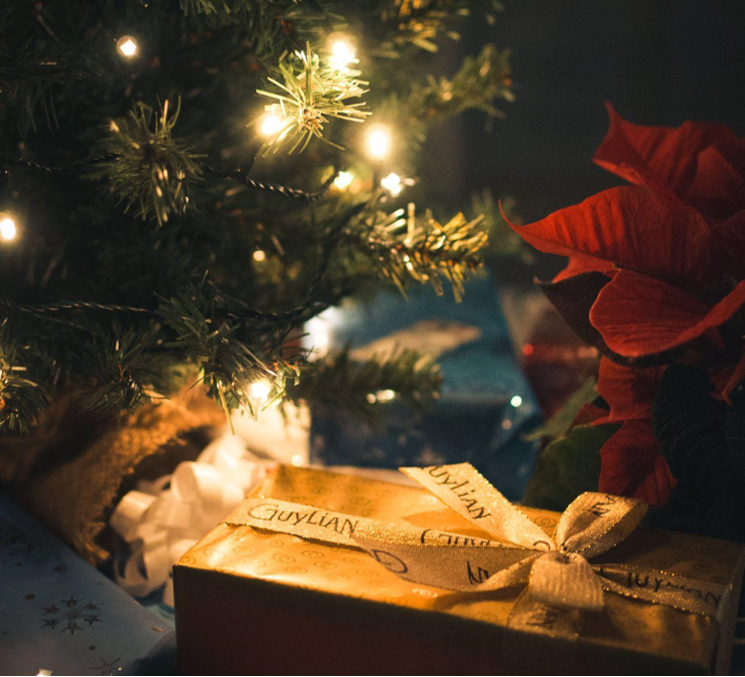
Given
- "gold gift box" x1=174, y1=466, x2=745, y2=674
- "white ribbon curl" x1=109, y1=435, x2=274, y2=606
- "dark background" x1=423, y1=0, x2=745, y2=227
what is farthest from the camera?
"dark background" x1=423, y1=0, x2=745, y2=227

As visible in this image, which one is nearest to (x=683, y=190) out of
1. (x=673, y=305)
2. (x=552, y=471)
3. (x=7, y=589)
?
(x=673, y=305)

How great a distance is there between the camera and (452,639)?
385 mm

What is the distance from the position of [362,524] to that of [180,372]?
0.22 m

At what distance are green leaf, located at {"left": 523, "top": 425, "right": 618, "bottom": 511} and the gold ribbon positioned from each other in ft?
0.14

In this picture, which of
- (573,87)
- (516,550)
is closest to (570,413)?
(516,550)

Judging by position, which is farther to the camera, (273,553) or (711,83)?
(711,83)

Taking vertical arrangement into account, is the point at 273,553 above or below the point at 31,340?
below

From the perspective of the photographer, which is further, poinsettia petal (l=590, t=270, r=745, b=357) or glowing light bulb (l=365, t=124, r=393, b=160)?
glowing light bulb (l=365, t=124, r=393, b=160)

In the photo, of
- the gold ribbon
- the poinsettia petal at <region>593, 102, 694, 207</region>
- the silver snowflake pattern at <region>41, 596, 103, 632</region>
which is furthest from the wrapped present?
the poinsettia petal at <region>593, 102, 694, 207</region>

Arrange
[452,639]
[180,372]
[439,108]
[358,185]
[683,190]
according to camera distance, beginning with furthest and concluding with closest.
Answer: [358,185] < [439,108] < [180,372] < [683,190] < [452,639]

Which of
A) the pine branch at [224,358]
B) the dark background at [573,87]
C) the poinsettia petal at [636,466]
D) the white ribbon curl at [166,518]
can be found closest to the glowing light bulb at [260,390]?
the pine branch at [224,358]

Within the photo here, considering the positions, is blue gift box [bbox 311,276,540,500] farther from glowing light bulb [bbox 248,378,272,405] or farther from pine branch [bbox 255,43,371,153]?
pine branch [bbox 255,43,371,153]

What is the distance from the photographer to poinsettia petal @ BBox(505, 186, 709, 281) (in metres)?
0.42

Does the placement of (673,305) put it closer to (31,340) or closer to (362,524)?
(362,524)
